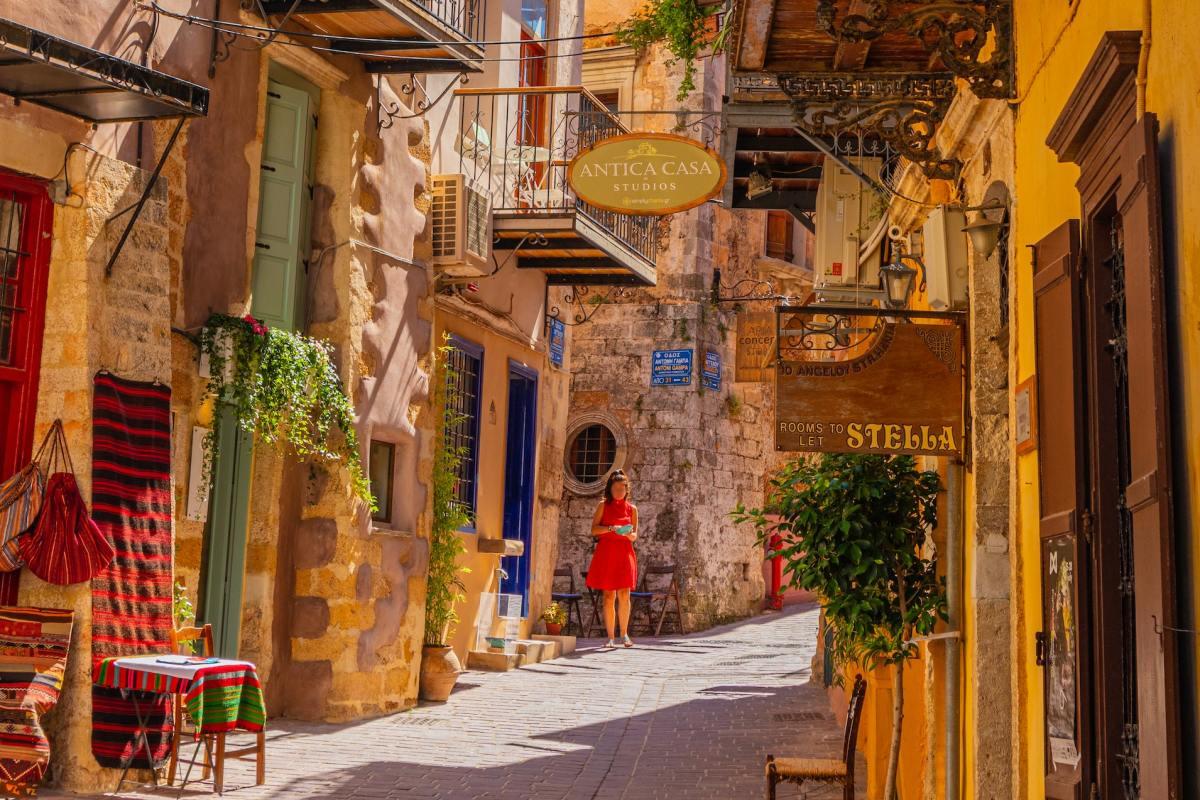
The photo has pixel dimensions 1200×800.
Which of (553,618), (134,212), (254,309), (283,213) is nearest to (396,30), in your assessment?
(283,213)

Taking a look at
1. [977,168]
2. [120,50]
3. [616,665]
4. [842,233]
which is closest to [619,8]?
[616,665]

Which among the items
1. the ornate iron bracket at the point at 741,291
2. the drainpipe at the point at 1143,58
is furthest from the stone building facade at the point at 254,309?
the ornate iron bracket at the point at 741,291

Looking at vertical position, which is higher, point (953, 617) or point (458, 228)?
point (458, 228)

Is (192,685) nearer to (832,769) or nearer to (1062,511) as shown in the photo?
(832,769)

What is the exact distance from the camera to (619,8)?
71.8ft

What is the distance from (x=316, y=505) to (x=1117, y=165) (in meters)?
7.77

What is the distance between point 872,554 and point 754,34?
2.61 m

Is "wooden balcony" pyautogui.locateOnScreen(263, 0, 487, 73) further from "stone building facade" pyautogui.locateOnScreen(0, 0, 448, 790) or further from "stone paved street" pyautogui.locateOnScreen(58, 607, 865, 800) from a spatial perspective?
"stone paved street" pyautogui.locateOnScreen(58, 607, 865, 800)

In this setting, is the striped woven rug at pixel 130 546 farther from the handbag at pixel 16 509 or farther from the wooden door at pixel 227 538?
the wooden door at pixel 227 538

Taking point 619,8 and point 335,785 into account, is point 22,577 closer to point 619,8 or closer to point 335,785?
point 335,785

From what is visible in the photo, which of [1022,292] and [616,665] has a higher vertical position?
[1022,292]

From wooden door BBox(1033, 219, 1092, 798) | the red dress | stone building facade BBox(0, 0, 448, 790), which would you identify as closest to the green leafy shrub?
stone building facade BBox(0, 0, 448, 790)

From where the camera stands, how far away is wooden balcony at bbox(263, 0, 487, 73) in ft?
34.3

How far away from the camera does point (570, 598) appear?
60.5ft
